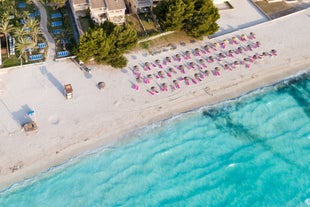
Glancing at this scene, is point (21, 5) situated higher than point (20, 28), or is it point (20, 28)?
point (21, 5)

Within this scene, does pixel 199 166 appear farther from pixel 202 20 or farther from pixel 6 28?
pixel 6 28

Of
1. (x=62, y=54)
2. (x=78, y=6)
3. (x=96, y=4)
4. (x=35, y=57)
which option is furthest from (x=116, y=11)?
(x=35, y=57)

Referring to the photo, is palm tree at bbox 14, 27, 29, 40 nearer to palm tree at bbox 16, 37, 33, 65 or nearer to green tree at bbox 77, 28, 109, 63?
palm tree at bbox 16, 37, 33, 65

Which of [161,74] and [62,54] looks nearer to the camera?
[161,74]

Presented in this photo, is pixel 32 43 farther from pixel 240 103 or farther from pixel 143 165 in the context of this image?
pixel 240 103

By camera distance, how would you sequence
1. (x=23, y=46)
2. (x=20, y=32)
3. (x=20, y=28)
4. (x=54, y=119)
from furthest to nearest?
(x=20, y=28) → (x=20, y=32) → (x=23, y=46) → (x=54, y=119)

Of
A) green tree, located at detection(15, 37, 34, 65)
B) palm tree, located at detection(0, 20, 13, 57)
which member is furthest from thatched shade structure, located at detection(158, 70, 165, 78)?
palm tree, located at detection(0, 20, 13, 57)

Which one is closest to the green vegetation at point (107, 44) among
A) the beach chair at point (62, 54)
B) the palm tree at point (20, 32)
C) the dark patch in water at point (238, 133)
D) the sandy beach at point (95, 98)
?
the sandy beach at point (95, 98)
